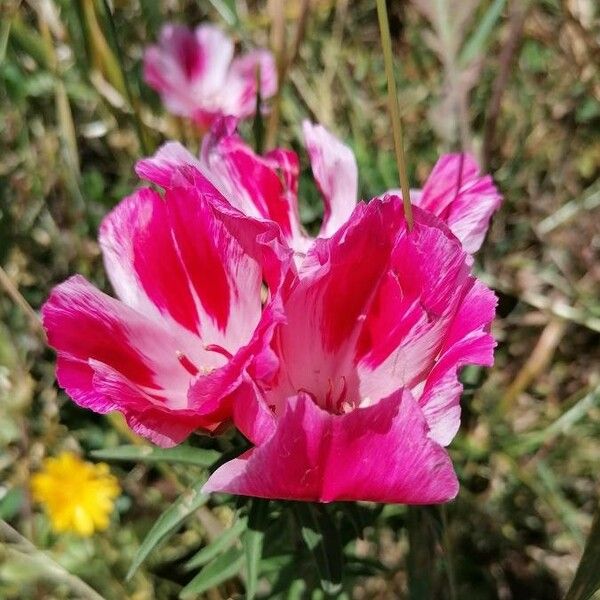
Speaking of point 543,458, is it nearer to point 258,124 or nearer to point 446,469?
point 258,124

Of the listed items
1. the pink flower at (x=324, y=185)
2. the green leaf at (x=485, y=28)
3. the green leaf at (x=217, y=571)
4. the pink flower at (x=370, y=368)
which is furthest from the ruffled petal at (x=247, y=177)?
the green leaf at (x=485, y=28)

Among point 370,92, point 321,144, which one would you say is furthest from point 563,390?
point 321,144

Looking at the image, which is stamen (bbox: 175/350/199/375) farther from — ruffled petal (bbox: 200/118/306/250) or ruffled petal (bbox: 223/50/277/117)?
ruffled petal (bbox: 223/50/277/117)

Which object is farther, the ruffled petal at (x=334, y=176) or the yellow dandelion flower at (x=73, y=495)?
the yellow dandelion flower at (x=73, y=495)

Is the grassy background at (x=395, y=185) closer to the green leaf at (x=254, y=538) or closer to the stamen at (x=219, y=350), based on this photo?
the green leaf at (x=254, y=538)

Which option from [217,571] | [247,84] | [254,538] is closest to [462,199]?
[254,538]

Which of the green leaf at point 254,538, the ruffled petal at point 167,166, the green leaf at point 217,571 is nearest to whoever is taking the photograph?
the ruffled petal at point 167,166
